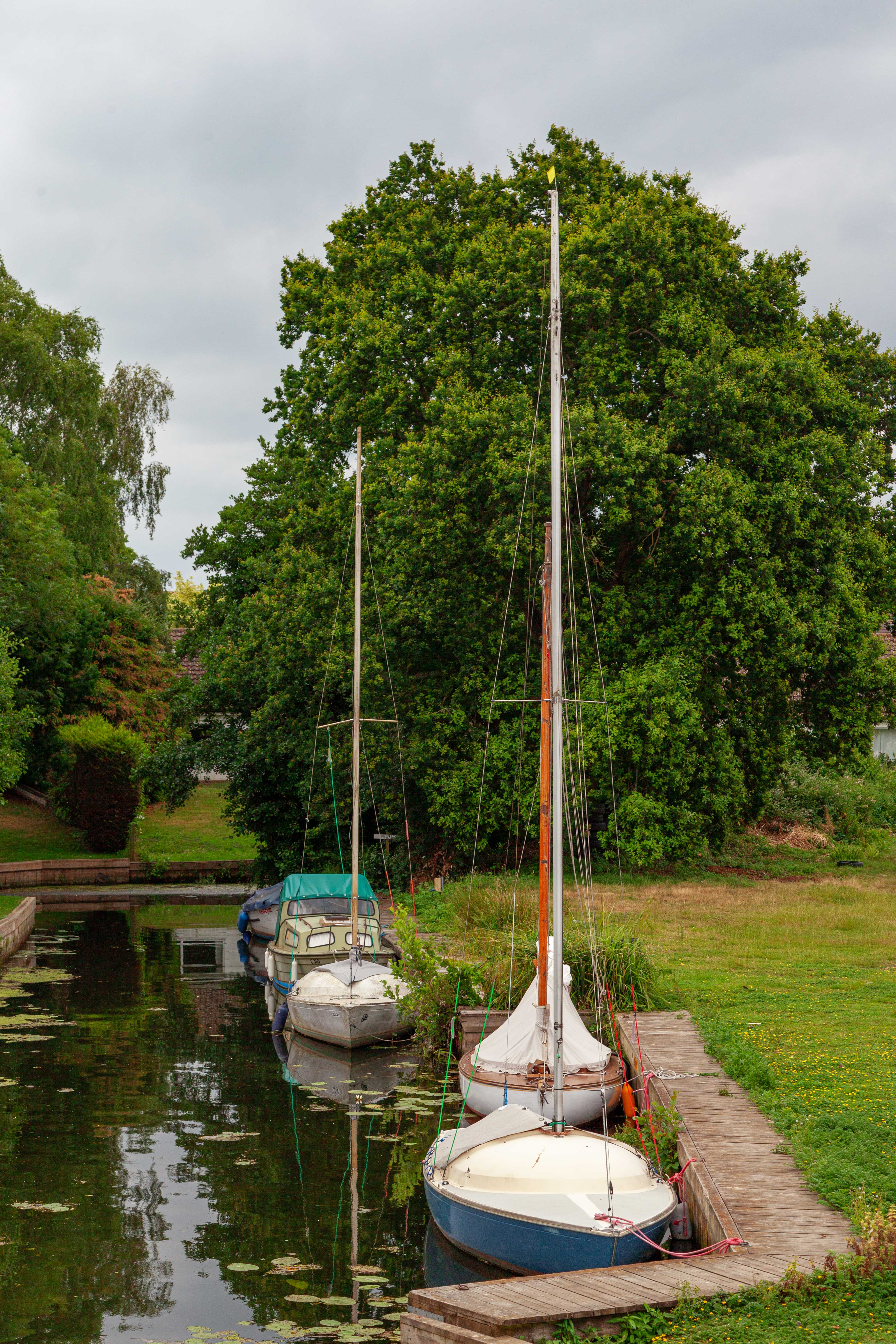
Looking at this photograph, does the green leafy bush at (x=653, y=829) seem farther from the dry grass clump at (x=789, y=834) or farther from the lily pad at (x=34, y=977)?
the lily pad at (x=34, y=977)

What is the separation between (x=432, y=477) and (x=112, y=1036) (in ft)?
49.9

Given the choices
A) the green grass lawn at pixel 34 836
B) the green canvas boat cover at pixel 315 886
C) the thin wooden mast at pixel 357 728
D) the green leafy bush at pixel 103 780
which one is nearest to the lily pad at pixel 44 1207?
the thin wooden mast at pixel 357 728

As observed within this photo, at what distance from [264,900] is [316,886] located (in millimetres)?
4714

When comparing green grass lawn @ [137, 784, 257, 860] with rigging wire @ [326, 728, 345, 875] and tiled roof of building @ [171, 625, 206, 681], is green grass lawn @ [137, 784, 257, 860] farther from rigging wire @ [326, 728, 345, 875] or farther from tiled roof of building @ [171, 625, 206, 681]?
rigging wire @ [326, 728, 345, 875]

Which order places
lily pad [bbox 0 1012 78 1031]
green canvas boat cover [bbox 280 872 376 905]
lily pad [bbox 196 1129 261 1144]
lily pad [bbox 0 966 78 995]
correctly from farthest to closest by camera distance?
green canvas boat cover [bbox 280 872 376 905] → lily pad [bbox 0 966 78 995] → lily pad [bbox 0 1012 78 1031] → lily pad [bbox 196 1129 261 1144]

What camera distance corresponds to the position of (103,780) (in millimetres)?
48031

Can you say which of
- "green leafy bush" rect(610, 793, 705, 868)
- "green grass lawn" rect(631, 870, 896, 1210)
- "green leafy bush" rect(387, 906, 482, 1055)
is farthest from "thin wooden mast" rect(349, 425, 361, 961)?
"green leafy bush" rect(610, 793, 705, 868)

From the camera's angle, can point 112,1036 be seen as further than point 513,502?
No

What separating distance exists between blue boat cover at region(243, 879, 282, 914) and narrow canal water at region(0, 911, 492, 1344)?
822 centimetres

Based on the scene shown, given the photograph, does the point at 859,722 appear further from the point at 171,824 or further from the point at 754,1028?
the point at 171,824

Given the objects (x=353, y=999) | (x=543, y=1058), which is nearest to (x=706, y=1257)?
Answer: (x=543, y=1058)

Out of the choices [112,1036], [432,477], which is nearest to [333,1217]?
[112,1036]

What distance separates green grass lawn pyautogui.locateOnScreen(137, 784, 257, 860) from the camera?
162 feet

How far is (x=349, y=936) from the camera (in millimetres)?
23875
